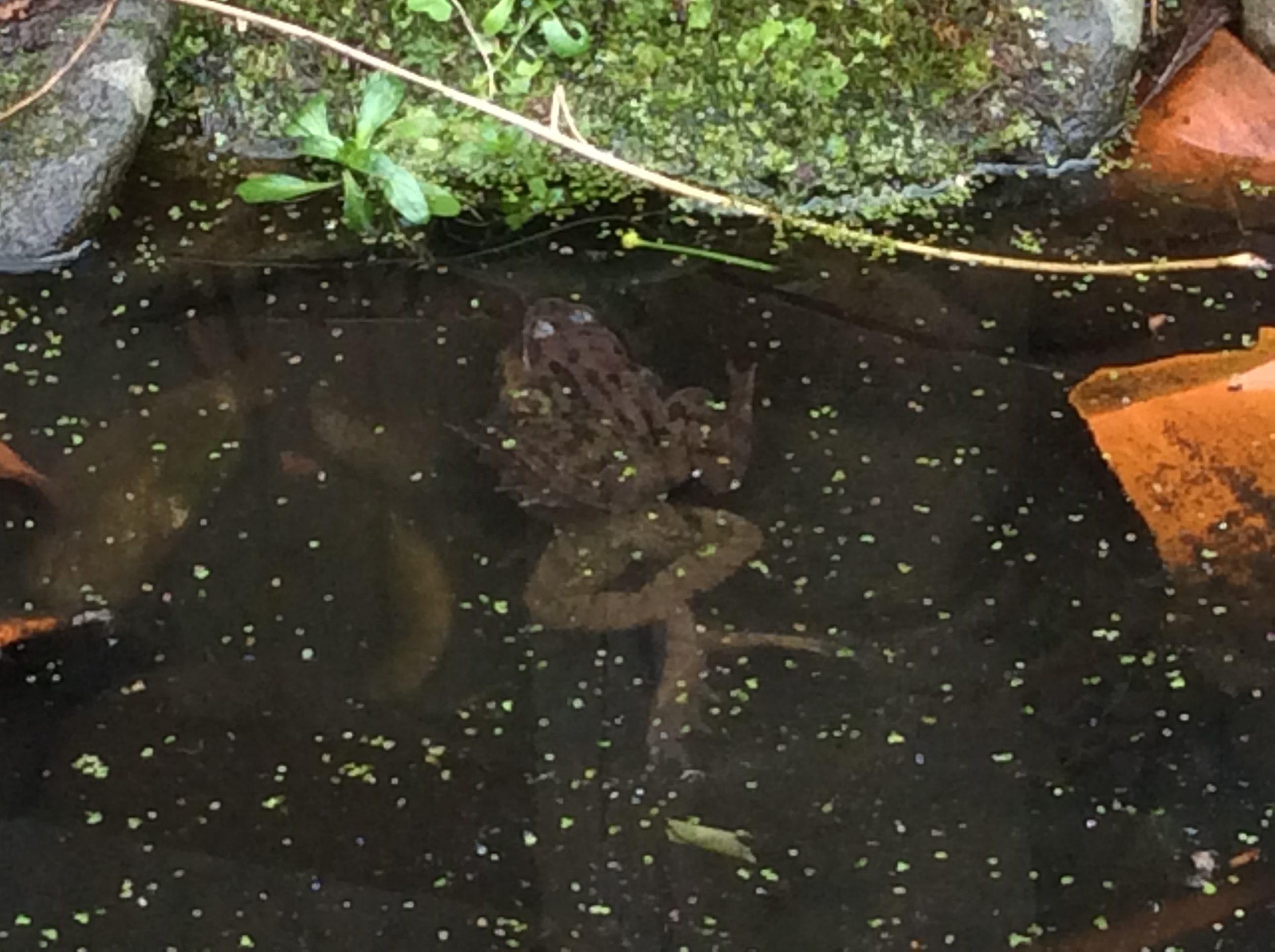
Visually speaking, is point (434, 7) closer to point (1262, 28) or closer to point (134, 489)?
point (134, 489)

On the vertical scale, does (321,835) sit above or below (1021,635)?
below

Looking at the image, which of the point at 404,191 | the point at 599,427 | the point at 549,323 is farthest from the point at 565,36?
the point at 599,427

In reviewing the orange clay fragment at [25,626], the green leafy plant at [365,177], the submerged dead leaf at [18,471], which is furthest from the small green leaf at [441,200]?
the orange clay fragment at [25,626]

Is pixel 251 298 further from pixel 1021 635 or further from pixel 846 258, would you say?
pixel 1021 635

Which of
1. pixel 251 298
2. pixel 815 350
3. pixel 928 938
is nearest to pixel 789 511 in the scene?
pixel 815 350

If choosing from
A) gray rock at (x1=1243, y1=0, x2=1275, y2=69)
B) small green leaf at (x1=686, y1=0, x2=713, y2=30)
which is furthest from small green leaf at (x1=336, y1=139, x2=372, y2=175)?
gray rock at (x1=1243, y1=0, x2=1275, y2=69)

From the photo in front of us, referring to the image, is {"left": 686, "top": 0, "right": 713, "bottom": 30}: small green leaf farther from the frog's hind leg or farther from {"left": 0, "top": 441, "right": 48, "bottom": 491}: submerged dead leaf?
{"left": 0, "top": 441, "right": 48, "bottom": 491}: submerged dead leaf
